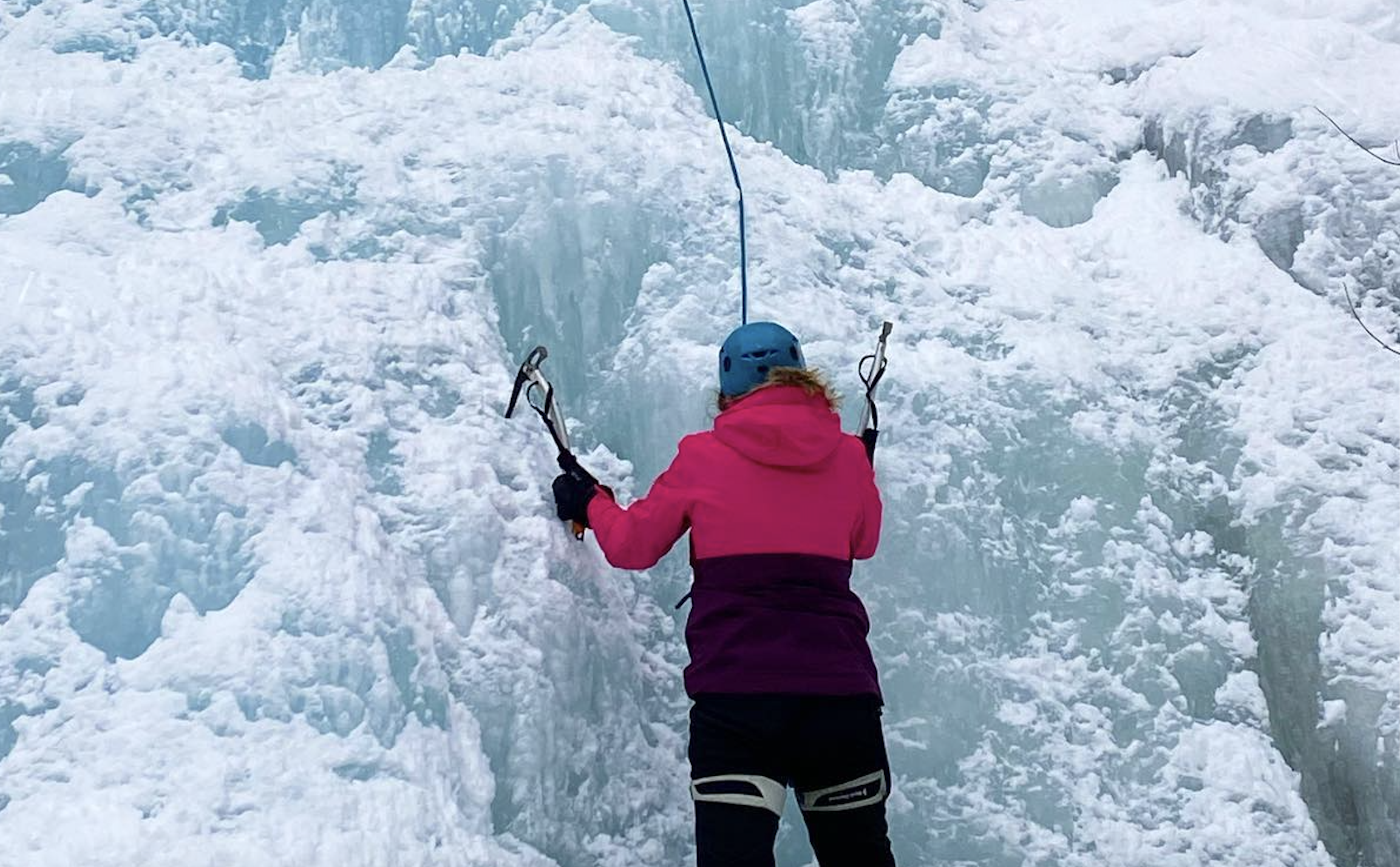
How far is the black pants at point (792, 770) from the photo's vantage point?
234 centimetres

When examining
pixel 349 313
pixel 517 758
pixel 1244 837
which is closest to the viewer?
pixel 517 758

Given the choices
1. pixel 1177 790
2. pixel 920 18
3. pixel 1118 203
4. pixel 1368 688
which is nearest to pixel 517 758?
pixel 1177 790

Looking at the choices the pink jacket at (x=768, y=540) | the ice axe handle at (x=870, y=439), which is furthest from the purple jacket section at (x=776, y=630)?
the ice axe handle at (x=870, y=439)

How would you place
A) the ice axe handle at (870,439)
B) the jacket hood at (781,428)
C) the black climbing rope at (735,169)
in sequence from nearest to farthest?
1. the jacket hood at (781,428)
2. the ice axe handle at (870,439)
3. the black climbing rope at (735,169)

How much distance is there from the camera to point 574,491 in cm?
287

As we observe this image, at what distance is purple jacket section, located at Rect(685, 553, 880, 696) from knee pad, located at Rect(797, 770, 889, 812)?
0.15 meters

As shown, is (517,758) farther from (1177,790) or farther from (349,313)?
(1177,790)

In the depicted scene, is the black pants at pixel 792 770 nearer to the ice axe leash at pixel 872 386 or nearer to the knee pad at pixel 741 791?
the knee pad at pixel 741 791

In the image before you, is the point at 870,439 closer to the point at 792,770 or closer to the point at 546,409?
the point at 546,409

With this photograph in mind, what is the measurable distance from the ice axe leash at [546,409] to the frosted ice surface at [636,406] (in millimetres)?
70

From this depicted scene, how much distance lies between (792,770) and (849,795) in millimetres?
107

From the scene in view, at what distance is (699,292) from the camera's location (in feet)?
11.6

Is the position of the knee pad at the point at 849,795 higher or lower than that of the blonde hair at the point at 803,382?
lower

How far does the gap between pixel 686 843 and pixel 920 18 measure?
8.82ft
